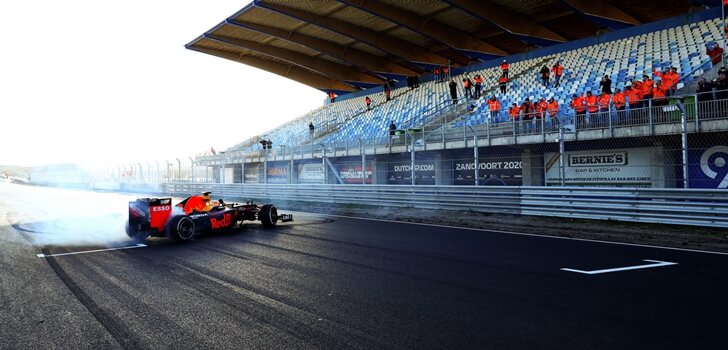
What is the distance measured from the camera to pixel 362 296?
5.11 meters

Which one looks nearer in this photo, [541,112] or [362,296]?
[362,296]

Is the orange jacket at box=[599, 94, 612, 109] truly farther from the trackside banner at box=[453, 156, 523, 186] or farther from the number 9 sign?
the number 9 sign

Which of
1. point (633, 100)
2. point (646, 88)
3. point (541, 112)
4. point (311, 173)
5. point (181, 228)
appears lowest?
point (181, 228)

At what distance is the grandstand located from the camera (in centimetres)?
1911

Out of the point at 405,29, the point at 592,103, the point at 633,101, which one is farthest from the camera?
the point at 405,29

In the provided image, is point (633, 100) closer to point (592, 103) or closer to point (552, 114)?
point (592, 103)

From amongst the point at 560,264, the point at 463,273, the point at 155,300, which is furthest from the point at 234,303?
the point at 560,264

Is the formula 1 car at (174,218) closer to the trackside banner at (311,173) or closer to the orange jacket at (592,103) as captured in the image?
the orange jacket at (592,103)

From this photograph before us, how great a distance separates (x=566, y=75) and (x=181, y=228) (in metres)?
18.7

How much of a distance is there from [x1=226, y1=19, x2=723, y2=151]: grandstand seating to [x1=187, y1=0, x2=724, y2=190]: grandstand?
8 centimetres

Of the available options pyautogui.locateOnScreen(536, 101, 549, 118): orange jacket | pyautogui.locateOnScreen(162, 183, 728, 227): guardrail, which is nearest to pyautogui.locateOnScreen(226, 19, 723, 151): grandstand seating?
pyautogui.locateOnScreen(536, 101, 549, 118): orange jacket

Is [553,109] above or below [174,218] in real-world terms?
above

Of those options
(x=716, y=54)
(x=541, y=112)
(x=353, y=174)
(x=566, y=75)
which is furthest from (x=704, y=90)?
(x=353, y=174)

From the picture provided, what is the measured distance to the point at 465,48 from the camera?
30.0 m
